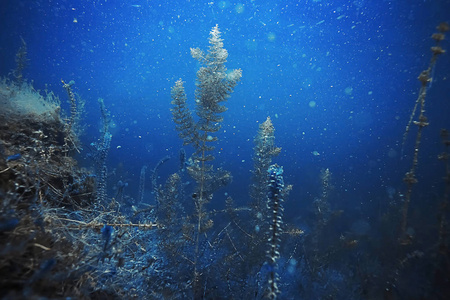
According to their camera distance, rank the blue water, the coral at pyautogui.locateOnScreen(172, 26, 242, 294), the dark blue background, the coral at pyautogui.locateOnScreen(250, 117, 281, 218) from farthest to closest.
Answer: the dark blue background → the blue water → the coral at pyautogui.locateOnScreen(250, 117, 281, 218) → the coral at pyautogui.locateOnScreen(172, 26, 242, 294)

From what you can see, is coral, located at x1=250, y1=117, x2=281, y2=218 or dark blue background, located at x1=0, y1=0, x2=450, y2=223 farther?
dark blue background, located at x1=0, y1=0, x2=450, y2=223

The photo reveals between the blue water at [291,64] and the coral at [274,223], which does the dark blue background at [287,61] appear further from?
the coral at [274,223]

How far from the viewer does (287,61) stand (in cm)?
5097

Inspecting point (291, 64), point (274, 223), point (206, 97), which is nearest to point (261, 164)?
point (206, 97)

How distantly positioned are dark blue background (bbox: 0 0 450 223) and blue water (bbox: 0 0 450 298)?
9.5 inches

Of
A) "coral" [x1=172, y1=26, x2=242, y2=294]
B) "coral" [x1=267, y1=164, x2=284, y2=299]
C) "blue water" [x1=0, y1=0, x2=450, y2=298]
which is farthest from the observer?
"blue water" [x1=0, y1=0, x2=450, y2=298]

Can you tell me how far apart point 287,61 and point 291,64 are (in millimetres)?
2429

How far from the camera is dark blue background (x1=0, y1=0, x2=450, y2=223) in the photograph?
66.6 ft

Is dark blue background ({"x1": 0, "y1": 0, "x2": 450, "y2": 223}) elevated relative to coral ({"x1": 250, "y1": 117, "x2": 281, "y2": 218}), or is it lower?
elevated

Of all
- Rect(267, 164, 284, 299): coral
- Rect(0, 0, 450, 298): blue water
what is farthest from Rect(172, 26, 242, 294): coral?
Rect(267, 164, 284, 299): coral

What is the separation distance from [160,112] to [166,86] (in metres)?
19.0

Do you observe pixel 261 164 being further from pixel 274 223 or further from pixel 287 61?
pixel 287 61

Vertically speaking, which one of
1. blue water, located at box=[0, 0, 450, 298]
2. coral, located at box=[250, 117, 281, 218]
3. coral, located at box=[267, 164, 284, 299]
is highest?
blue water, located at box=[0, 0, 450, 298]

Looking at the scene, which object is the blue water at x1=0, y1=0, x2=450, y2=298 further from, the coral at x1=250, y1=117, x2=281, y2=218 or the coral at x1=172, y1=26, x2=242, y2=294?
the coral at x1=250, y1=117, x2=281, y2=218
